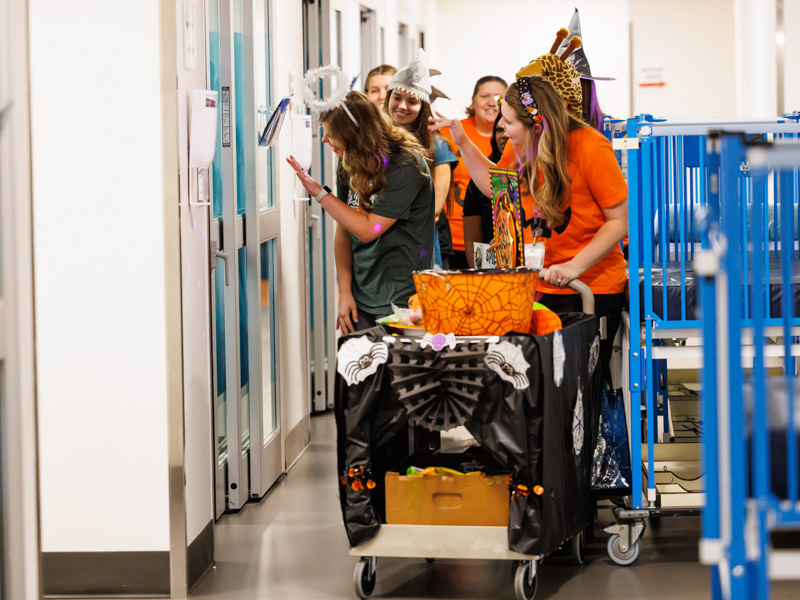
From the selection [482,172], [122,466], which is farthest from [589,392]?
[122,466]

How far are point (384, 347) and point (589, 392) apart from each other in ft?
2.21

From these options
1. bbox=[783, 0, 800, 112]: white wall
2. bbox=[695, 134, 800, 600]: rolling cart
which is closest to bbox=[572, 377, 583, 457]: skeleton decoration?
bbox=[695, 134, 800, 600]: rolling cart

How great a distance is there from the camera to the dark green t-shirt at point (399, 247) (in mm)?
3549

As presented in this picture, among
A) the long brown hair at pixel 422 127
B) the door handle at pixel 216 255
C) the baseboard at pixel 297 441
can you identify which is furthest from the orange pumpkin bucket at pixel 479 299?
the baseboard at pixel 297 441

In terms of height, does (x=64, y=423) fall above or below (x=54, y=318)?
below

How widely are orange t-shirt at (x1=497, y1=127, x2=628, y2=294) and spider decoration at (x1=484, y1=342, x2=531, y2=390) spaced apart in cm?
65

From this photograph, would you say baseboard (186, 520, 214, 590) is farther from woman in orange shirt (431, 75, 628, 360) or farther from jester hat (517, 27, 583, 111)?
jester hat (517, 27, 583, 111)

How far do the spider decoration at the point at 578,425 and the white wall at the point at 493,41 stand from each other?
9528 mm

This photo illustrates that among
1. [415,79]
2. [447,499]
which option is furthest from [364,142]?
[447,499]

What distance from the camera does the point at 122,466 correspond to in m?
2.98

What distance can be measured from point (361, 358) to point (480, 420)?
0.35 meters

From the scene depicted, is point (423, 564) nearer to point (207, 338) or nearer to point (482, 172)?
point (207, 338)

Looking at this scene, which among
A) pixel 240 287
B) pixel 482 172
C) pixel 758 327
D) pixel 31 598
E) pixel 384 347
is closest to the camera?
pixel 758 327

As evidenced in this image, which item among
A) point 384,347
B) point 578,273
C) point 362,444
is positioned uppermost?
point 578,273
